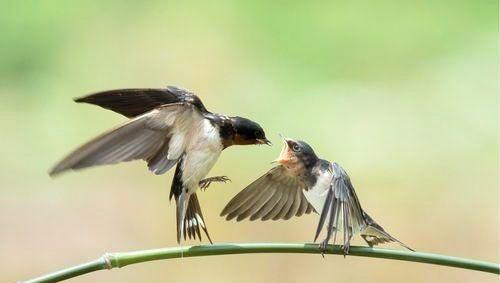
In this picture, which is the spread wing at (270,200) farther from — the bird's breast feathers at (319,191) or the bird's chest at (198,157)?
the bird's chest at (198,157)

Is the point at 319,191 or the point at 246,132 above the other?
the point at 246,132

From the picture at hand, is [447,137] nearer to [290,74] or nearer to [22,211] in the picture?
[290,74]

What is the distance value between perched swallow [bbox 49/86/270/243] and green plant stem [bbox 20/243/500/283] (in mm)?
425

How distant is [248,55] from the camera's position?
7.81 metres

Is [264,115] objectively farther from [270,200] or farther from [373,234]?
[373,234]

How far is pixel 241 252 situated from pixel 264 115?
15.6 ft

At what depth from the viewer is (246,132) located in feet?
9.54

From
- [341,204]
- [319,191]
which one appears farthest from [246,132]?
[341,204]

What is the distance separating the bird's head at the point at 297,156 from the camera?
2959 millimetres

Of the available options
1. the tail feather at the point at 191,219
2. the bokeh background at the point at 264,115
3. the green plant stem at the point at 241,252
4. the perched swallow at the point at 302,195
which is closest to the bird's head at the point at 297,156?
the perched swallow at the point at 302,195

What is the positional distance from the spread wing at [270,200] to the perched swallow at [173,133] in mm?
193

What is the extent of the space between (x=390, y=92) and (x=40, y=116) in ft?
8.46

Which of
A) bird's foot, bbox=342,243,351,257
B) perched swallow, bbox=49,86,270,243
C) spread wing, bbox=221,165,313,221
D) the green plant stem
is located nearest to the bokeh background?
spread wing, bbox=221,165,313,221

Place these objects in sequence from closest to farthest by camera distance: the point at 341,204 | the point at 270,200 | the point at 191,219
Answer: the point at 341,204, the point at 191,219, the point at 270,200
